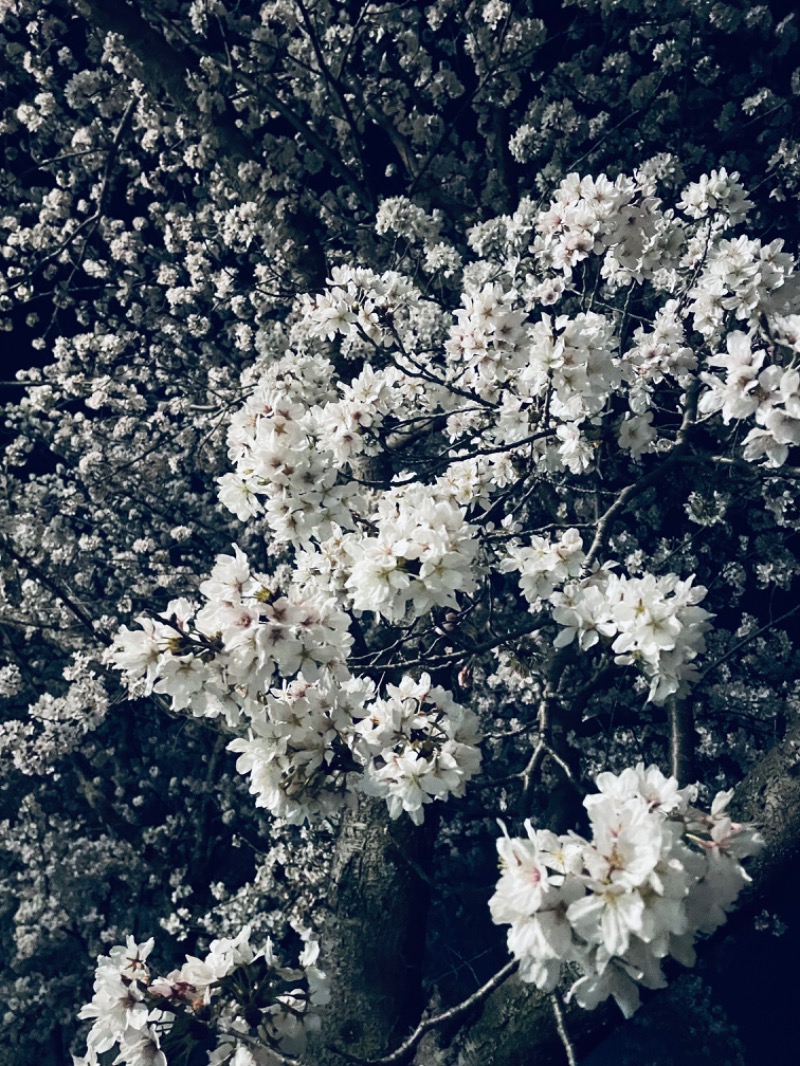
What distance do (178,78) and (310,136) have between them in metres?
0.89

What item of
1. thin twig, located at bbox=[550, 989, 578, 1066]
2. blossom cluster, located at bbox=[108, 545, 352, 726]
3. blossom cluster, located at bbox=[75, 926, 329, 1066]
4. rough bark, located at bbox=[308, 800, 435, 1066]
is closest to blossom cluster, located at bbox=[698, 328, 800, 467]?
blossom cluster, located at bbox=[108, 545, 352, 726]

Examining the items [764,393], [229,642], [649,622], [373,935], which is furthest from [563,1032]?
[764,393]

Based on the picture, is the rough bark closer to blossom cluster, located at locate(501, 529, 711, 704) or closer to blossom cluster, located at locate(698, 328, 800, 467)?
blossom cluster, located at locate(501, 529, 711, 704)

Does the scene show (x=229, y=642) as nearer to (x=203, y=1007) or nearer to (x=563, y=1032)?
(x=203, y=1007)

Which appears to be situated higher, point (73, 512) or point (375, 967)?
point (73, 512)

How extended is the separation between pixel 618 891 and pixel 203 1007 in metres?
1.24

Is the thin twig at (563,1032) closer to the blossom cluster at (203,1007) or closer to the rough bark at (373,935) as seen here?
the blossom cluster at (203,1007)

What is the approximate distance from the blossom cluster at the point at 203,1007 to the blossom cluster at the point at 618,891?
0.94m

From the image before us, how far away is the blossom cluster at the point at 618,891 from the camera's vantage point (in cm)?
132

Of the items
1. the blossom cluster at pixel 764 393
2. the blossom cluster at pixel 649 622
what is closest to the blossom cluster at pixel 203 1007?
the blossom cluster at pixel 649 622

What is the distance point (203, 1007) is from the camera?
1984 mm

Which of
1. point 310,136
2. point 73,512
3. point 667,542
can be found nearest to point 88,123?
point 310,136

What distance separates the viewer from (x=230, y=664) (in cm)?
198

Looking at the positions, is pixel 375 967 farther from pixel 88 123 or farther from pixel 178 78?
pixel 88 123
